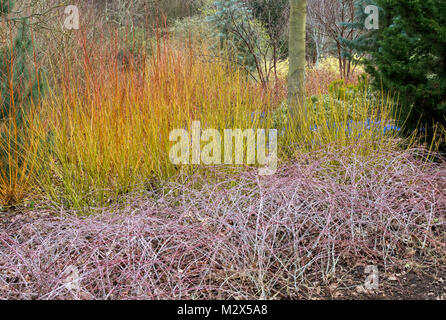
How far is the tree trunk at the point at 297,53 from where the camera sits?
388cm

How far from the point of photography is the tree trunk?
388 cm

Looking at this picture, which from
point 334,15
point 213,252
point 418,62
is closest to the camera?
point 213,252

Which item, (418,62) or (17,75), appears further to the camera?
(418,62)

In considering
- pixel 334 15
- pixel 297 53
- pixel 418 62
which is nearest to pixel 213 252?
pixel 297 53

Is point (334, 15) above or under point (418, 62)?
above

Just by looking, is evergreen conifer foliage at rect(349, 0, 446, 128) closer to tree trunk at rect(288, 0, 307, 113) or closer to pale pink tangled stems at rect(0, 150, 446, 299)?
tree trunk at rect(288, 0, 307, 113)

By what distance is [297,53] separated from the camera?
13.1 feet

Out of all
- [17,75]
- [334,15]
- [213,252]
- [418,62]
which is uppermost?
[334,15]

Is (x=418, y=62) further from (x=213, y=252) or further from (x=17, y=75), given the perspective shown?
(x=17, y=75)

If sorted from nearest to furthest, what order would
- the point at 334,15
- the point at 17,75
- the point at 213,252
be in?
the point at 213,252 → the point at 17,75 → the point at 334,15

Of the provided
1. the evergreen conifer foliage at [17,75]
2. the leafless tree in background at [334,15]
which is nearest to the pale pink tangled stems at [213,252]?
the evergreen conifer foliage at [17,75]

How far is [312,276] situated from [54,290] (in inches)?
49.7
